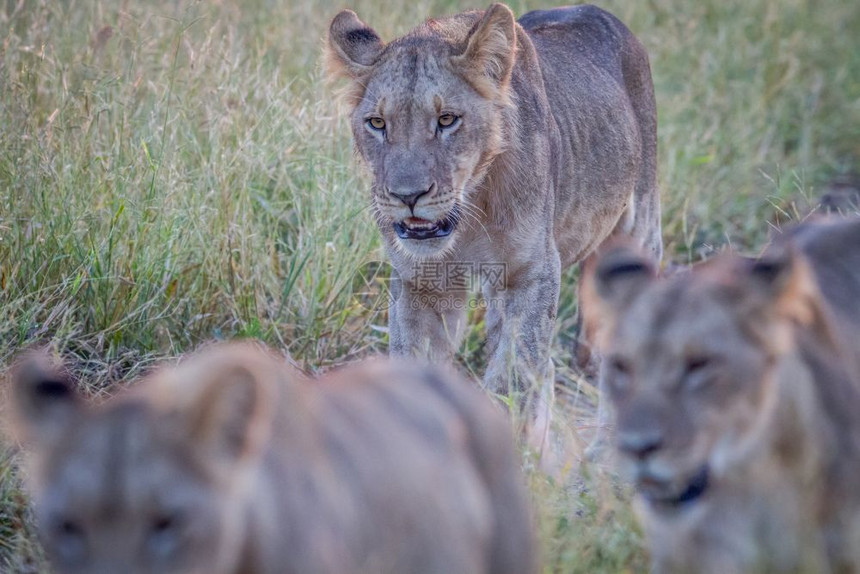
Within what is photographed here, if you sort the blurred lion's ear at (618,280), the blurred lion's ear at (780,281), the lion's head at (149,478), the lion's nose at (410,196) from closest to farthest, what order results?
the lion's head at (149,478)
the blurred lion's ear at (780,281)
the blurred lion's ear at (618,280)
the lion's nose at (410,196)

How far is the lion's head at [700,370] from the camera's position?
2.76 metres

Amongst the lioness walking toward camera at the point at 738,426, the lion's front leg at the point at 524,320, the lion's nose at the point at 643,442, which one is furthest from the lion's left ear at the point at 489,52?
the lion's nose at the point at 643,442

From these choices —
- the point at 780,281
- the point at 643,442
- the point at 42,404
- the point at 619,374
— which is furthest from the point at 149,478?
the point at 780,281

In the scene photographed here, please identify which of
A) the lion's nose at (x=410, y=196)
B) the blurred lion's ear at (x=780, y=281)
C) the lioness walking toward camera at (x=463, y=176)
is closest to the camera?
the blurred lion's ear at (x=780, y=281)

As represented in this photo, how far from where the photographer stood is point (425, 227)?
5086 millimetres

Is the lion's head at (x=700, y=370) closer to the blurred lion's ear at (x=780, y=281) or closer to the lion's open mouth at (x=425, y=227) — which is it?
the blurred lion's ear at (x=780, y=281)

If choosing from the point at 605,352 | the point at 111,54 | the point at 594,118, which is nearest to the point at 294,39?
the point at 111,54

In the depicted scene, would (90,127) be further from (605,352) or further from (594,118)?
(605,352)

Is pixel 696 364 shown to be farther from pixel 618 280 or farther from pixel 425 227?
pixel 425 227

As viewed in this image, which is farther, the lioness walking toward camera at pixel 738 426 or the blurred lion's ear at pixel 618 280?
the blurred lion's ear at pixel 618 280

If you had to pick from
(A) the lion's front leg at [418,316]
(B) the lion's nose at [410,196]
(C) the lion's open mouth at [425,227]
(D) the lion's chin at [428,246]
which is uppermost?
(B) the lion's nose at [410,196]

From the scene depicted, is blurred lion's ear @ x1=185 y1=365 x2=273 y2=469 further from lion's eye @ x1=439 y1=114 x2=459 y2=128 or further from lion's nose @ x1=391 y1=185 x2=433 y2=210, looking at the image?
lion's eye @ x1=439 y1=114 x2=459 y2=128

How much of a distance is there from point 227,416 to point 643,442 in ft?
2.87

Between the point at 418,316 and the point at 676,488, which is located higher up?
the point at 676,488
